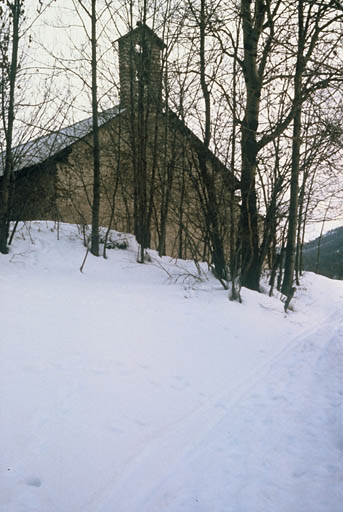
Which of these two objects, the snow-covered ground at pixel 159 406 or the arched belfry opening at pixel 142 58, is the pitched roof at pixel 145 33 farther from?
the snow-covered ground at pixel 159 406

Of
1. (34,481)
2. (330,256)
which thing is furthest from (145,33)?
(330,256)

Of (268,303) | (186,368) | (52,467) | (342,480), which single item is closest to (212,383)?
(186,368)

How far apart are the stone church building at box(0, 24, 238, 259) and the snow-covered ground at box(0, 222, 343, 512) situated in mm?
2986

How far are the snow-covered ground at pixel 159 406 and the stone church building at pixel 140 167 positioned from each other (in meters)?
2.99

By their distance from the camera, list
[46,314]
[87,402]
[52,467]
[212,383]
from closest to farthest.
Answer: [52,467], [87,402], [212,383], [46,314]

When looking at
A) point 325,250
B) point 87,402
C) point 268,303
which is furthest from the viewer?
point 325,250

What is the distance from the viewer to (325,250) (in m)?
76.7

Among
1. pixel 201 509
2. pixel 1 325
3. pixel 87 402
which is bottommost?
pixel 201 509

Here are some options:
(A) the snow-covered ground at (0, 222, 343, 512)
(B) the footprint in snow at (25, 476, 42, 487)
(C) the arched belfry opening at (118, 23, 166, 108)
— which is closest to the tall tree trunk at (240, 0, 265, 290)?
(A) the snow-covered ground at (0, 222, 343, 512)

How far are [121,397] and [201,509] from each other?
4.73ft

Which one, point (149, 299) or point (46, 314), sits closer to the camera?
point (46, 314)

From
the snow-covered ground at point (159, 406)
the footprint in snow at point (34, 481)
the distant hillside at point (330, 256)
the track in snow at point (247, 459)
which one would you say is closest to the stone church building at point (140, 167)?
the snow-covered ground at point (159, 406)

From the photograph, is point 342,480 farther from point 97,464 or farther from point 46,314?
point 46,314

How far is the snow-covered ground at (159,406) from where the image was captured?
251 cm
